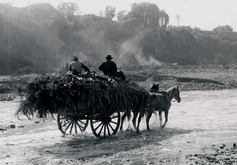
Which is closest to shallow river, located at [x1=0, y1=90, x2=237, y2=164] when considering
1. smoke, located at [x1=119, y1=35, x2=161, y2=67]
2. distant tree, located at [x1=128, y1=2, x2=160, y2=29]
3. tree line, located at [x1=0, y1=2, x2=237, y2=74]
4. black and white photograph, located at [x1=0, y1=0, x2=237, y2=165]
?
black and white photograph, located at [x1=0, y1=0, x2=237, y2=165]

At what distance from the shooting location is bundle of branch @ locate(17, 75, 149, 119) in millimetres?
10625

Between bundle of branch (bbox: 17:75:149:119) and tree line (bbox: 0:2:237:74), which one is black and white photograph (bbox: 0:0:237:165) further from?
tree line (bbox: 0:2:237:74)

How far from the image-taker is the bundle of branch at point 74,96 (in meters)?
10.6

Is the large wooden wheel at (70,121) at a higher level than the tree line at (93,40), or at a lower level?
lower

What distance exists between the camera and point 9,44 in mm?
49812

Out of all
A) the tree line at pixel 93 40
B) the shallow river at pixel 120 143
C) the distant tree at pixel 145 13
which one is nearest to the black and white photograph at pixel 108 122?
the shallow river at pixel 120 143

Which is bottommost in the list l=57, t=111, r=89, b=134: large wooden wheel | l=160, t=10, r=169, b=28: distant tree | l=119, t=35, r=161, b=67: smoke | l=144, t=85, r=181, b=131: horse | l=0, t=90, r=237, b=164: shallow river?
l=0, t=90, r=237, b=164: shallow river

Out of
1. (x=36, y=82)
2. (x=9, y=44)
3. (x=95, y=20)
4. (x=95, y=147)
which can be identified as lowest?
(x=95, y=147)

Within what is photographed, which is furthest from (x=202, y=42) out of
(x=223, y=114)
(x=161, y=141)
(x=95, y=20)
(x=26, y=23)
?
(x=161, y=141)

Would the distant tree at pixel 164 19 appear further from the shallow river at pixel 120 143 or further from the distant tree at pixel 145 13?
the shallow river at pixel 120 143

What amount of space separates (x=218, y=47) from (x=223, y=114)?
68917 mm

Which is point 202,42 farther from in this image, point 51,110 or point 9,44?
point 51,110

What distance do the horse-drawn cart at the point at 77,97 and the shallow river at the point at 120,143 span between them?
892 millimetres

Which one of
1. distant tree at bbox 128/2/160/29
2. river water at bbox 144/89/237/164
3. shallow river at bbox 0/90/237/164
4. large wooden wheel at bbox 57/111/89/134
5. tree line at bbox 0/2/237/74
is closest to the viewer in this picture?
shallow river at bbox 0/90/237/164
